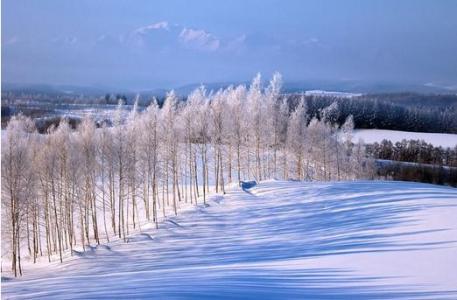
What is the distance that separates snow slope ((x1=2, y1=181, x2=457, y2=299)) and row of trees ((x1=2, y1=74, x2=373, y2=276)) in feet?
11.6

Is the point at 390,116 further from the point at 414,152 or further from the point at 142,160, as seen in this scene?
the point at 142,160

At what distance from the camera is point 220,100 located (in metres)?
34.5

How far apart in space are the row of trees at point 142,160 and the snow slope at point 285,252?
354cm

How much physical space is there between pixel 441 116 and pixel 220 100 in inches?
2693

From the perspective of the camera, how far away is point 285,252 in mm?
16297

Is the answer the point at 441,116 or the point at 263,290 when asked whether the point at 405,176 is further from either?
the point at 263,290

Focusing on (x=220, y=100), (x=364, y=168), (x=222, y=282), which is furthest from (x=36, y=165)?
(x=364, y=168)

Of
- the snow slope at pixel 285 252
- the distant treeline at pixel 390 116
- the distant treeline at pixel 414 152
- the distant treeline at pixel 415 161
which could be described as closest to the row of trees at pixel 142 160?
the snow slope at pixel 285 252

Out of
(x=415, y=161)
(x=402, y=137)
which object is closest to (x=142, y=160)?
(x=415, y=161)

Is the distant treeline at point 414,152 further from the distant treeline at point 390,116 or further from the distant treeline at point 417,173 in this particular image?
the distant treeline at point 390,116

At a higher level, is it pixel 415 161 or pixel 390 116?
pixel 390 116

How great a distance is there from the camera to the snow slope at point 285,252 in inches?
404

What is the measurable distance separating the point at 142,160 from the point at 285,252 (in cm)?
1816

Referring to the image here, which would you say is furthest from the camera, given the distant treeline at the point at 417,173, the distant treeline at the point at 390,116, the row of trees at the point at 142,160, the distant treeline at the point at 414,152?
the distant treeline at the point at 390,116
